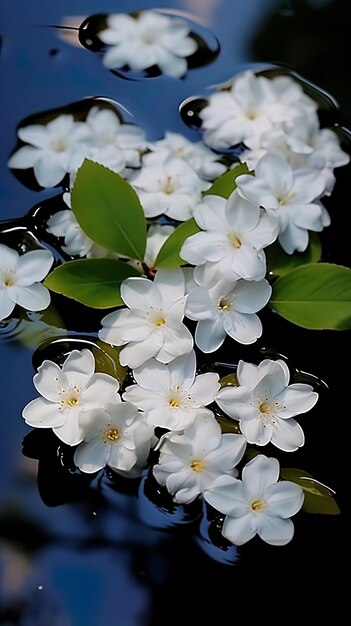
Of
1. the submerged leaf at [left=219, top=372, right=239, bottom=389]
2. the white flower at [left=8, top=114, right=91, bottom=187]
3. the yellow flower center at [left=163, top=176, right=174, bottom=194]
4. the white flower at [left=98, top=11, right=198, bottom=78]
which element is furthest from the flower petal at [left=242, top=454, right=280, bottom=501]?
the white flower at [left=98, top=11, right=198, bottom=78]

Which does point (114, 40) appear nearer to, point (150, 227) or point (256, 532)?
point (150, 227)

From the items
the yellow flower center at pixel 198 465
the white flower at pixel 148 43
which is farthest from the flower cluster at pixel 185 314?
the white flower at pixel 148 43

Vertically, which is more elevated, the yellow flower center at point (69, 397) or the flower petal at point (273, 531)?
the flower petal at point (273, 531)

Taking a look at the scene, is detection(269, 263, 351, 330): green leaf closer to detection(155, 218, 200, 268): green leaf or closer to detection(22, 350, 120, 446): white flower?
detection(155, 218, 200, 268): green leaf

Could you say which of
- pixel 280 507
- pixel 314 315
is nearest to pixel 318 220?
pixel 314 315

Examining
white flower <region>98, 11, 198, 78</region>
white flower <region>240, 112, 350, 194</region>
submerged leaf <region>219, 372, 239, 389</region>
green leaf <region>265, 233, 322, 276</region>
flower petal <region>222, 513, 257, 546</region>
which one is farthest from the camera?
white flower <region>98, 11, 198, 78</region>

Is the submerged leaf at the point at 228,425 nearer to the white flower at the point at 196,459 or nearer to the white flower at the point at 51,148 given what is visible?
the white flower at the point at 196,459
